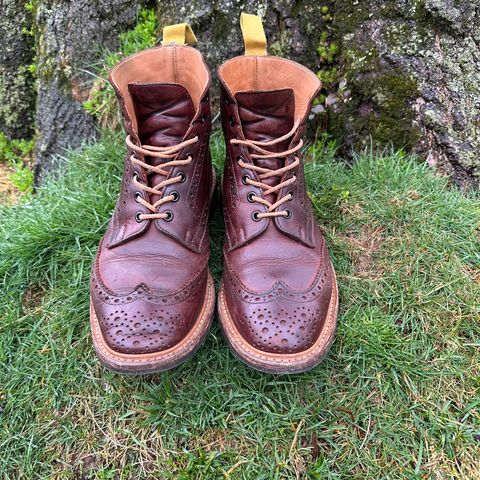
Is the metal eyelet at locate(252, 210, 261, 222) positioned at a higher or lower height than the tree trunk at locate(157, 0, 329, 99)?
lower

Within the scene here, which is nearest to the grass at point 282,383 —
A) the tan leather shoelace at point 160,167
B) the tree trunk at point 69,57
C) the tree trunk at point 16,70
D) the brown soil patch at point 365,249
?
the brown soil patch at point 365,249

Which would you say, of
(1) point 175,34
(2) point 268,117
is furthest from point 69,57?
(2) point 268,117

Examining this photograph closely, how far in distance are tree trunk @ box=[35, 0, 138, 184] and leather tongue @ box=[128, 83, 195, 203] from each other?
2.89ft

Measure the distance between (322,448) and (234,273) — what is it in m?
0.68

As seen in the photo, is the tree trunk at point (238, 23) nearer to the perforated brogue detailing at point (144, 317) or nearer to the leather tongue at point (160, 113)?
the leather tongue at point (160, 113)

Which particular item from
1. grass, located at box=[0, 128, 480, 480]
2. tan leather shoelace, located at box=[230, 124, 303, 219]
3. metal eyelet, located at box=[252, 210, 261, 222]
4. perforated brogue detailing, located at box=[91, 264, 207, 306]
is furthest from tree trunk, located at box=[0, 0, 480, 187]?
perforated brogue detailing, located at box=[91, 264, 207, 306]

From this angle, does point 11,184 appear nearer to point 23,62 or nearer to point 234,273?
point 23,62

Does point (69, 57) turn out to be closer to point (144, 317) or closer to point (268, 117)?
point (268, 117)

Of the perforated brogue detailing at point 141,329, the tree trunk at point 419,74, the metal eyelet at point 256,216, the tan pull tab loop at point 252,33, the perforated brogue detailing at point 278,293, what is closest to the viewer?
the perforated brogue detailing at point 141,329

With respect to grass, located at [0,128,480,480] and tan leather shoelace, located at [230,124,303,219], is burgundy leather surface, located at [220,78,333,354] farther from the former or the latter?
grass, located at [0,128,480,480]

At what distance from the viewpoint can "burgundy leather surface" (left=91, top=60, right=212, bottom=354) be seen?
63.9 inches

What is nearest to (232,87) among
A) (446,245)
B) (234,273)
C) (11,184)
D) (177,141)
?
(177,141)

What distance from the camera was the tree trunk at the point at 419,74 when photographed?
229cm

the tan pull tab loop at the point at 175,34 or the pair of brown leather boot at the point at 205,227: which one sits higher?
the tan pull tab loop at the point at 175,34
